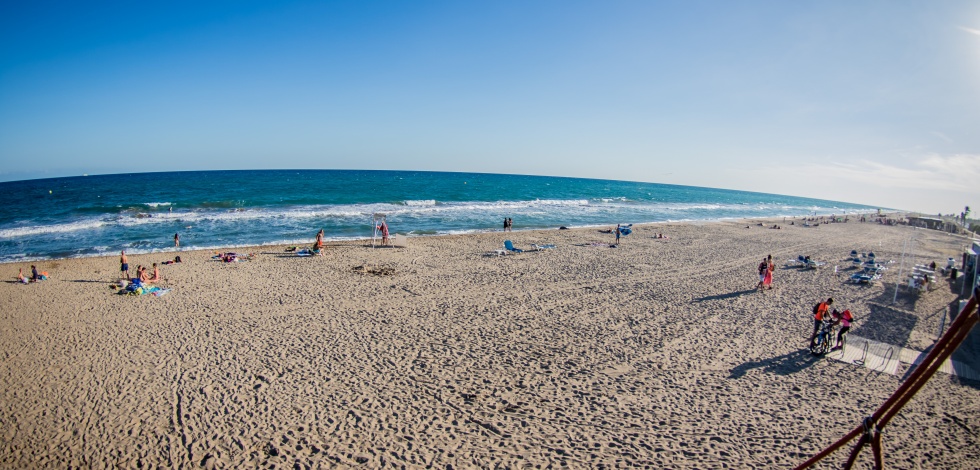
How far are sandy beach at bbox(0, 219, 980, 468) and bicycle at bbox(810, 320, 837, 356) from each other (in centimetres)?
21

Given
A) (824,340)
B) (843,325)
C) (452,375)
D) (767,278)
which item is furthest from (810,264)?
(452,375)

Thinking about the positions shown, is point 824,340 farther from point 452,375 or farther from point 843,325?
point 452,375

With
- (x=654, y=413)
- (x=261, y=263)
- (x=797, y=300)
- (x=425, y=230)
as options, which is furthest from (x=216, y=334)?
(x=425, y=230)

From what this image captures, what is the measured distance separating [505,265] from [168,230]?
71.1 ft

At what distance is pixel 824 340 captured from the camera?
9.45 meters

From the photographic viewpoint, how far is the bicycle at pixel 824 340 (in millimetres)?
9422

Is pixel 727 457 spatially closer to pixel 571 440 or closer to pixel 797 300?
pixel 571 440

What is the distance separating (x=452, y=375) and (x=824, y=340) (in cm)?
813

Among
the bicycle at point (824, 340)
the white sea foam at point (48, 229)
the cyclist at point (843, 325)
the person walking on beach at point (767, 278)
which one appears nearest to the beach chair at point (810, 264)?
the person walking on beach at point (767, 278)

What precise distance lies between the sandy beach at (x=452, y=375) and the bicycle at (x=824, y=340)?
0.69ft

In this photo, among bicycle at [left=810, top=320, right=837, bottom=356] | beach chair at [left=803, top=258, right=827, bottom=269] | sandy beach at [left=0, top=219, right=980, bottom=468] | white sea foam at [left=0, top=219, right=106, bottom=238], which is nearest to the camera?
sandy beach at [left=0, top=219, right=980, bottom=468]

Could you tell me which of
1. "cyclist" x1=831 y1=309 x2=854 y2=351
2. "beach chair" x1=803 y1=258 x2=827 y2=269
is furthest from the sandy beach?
"beach chair" x1=803 y1=258 x2=827 y2=269

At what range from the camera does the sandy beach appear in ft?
20.7

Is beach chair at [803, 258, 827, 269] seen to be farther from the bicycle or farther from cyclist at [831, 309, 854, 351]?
the bicycle
